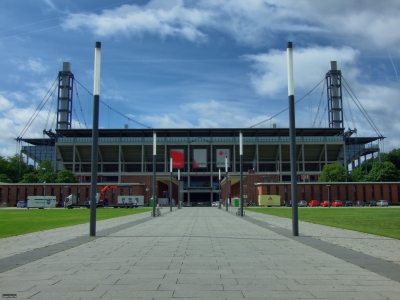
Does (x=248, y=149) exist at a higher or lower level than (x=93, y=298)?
higher

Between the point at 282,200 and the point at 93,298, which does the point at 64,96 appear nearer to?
the point at 282,200

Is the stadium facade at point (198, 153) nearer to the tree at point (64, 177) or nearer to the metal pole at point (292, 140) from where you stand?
the tree at point (64, 177)

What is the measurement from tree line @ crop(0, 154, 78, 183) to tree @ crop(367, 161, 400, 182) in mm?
75899

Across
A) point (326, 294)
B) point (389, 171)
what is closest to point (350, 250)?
point (326, 294)

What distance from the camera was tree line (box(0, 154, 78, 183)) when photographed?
335 ft

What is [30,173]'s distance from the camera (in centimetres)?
10656

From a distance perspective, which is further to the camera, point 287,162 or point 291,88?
point 287,162

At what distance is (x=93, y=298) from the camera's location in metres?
6.45

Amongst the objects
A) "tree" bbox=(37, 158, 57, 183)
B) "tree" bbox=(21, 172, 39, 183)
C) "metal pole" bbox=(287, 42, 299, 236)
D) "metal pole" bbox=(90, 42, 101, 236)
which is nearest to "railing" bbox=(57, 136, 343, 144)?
"tree" bbox=(37, 158, 57, 183)

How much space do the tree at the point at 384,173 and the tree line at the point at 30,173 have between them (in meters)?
75.9

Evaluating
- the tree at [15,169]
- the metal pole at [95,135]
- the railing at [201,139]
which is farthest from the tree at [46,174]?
the metal pole at [95,135]

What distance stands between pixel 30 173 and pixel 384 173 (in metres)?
89.6

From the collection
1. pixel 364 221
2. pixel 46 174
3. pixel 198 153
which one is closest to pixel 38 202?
pixel 46 174

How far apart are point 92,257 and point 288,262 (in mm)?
5132
